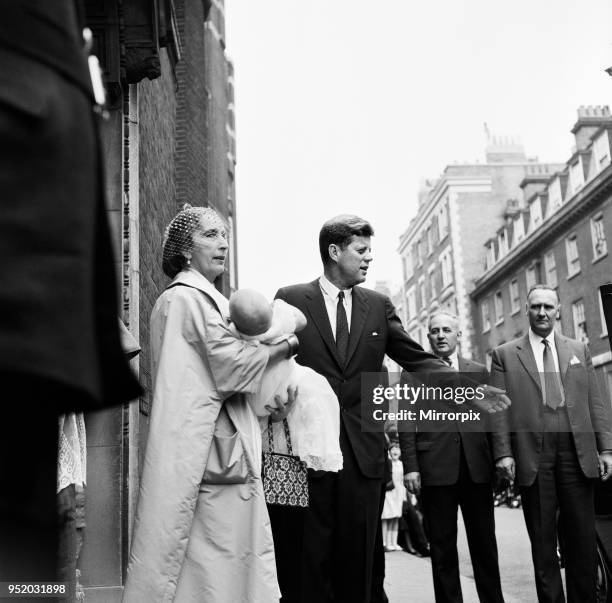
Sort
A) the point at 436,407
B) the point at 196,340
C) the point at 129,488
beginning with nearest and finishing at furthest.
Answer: the point at 196,340 < the point at 436,407 < the point at 129,488

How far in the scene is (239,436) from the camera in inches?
154

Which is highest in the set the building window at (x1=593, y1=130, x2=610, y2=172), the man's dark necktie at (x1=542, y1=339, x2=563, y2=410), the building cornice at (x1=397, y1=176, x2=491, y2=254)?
the building cornice at (x1=397, y1=176, x2=491, y2=254)

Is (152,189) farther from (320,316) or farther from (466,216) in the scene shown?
(466,216)

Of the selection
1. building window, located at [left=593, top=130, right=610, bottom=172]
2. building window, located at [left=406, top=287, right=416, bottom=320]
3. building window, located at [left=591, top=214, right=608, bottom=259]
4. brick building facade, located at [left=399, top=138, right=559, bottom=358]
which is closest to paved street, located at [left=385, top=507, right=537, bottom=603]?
building window, located at [left=591, top=214, right=608, bottom=259]

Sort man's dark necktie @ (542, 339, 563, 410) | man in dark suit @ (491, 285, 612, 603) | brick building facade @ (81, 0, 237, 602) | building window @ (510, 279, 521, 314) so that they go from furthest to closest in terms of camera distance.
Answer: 1. building window @ (510, 279, 521, 314)
2. brick building facade @ (81, 0, 237, 602)
3. man's dark necktie @ (542, 339, 563, 410)
4. man in dark suit @ (491, 285, 612, 603)

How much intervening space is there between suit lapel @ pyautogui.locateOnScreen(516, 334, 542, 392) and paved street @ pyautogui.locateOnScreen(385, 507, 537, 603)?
1.90m

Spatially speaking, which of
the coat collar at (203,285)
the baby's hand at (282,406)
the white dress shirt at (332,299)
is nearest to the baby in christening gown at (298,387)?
the baby's hand at (282,406)

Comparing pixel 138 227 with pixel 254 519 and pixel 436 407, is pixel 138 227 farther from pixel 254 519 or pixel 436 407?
pixel 254 519

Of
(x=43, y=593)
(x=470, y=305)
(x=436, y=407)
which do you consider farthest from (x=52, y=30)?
(x=470, y=305)

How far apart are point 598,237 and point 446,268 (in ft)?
77.6

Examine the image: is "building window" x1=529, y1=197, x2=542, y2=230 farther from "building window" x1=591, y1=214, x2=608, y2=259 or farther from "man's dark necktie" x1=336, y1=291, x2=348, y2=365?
"man's dark necktie" x1=336, y1=291, x2=348, y2=365

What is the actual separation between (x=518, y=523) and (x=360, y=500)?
14551 mm

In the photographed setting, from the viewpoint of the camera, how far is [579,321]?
127 feet

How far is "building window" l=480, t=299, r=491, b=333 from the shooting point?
5300 centimetres
